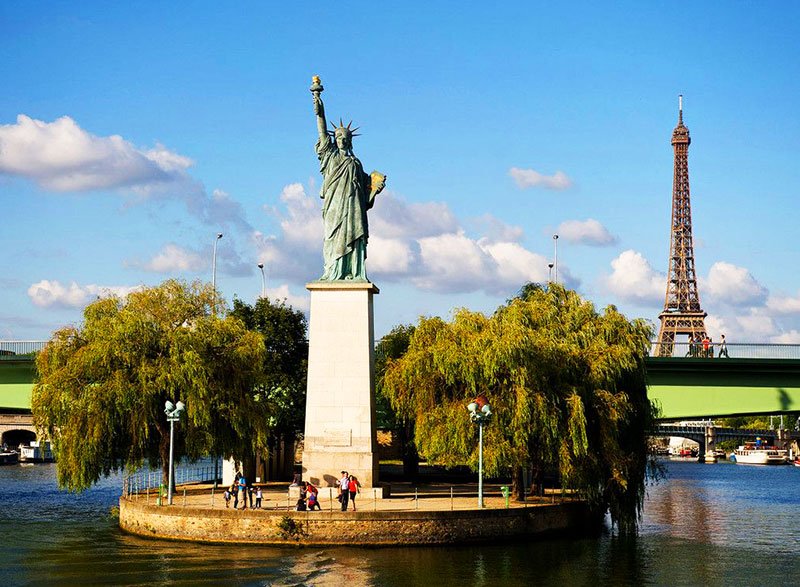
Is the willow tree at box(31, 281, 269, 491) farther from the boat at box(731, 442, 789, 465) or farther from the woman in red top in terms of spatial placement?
the boat at box(731, 442, 789, 465)

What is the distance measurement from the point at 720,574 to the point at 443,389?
15544 millimetres

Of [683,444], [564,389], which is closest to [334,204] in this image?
[564,389]

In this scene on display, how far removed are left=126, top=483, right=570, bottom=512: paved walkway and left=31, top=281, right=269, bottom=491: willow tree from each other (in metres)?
2.21

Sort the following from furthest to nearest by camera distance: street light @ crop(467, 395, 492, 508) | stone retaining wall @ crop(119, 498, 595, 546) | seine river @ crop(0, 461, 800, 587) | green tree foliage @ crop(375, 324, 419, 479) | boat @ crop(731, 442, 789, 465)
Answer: boat @ crop(731, 442, 789, 465)
green tree foliage @ crop(375, 324, 419, 479)
street light @ crop(467, 395, 492, 508)
stone retaining wall @ crop(119, 498, 595, 546)
seine river @ crop(0, 461, 800, 587)

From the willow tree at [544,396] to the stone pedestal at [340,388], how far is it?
3.08 meters

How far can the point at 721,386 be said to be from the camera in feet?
191

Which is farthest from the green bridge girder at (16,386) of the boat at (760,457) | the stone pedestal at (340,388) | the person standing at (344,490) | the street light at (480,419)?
the boat at (760,457)

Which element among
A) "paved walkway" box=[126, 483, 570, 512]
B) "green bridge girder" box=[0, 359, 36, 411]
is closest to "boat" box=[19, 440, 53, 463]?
"green bridge girder" box=[0, 359, 36, 411]

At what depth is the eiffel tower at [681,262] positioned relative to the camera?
14575 centimetres

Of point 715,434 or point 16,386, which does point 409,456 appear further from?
point 715,434

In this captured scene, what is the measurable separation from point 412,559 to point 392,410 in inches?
1101

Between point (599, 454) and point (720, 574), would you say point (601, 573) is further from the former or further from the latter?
point (599, 454)

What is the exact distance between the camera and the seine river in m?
33.5

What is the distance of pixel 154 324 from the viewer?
48094 millimetres
